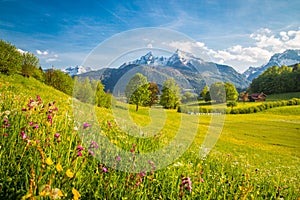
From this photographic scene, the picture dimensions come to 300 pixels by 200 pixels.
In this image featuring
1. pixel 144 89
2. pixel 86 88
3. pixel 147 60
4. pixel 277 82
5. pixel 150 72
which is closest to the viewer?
pixel 147 60

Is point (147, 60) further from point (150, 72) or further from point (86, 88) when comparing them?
point (86, 88)

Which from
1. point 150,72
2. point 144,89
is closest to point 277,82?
point 144,89

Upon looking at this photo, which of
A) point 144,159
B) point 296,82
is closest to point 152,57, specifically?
point 144,159

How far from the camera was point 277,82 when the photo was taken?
4771 inches

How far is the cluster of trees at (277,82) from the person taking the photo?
114 metres

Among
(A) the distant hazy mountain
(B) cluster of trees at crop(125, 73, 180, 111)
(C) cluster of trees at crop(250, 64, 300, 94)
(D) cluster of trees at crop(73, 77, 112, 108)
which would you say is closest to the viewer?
(D) cluster of trees at crop(73, 77, 112, 108)

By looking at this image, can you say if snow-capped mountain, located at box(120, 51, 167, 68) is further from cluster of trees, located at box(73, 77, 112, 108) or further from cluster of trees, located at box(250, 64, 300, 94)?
cluster of trees, located at box(250, 64, 300, 94)

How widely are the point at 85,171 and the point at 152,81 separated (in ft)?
23.0

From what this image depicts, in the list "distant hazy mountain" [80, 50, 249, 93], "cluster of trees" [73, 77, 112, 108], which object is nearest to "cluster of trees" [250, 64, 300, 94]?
"distant hazy mountain" [80, 50, 249, 93]

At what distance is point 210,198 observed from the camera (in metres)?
4.28

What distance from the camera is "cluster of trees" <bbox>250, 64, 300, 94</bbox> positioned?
114 metres

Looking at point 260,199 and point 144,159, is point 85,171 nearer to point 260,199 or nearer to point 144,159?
point 144,159

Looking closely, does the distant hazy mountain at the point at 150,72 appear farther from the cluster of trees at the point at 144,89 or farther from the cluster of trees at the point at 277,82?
the cluster of trees at the point at 277,82

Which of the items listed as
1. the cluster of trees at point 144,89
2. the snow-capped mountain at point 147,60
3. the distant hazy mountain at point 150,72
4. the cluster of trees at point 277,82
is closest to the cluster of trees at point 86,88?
the distant hazy mountain at point 150,72
